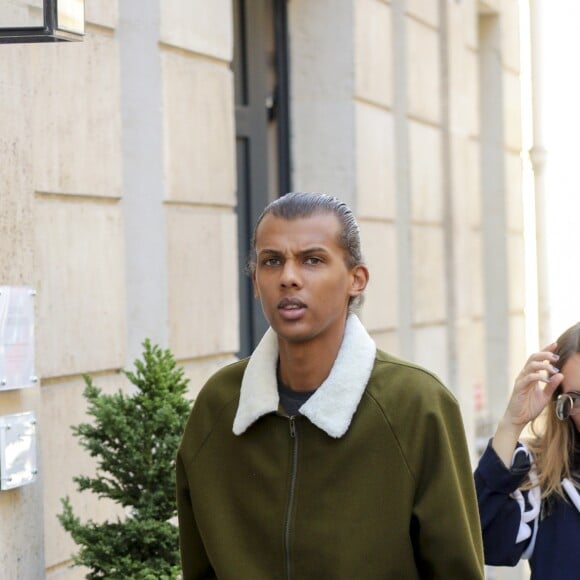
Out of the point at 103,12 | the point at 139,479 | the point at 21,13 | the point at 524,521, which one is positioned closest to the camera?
the point at 524,521

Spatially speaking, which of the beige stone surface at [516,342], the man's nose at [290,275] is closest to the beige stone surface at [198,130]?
the man's nose at [290,275]

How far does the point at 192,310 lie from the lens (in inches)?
262

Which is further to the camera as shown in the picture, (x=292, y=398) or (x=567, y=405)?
Answer: (x=567, y=405)

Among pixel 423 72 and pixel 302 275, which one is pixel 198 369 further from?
pixel 423 72

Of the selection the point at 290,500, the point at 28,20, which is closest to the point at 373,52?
the point at 28,20

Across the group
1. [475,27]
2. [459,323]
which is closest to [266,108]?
[459,323]

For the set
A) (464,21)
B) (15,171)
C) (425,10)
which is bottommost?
(15,171)

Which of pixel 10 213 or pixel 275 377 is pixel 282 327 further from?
pixel 10 213

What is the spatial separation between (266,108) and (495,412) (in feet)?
18.1

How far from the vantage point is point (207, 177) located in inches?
271

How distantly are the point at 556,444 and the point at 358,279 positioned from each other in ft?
4.16

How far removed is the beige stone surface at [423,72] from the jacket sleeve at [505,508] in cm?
643

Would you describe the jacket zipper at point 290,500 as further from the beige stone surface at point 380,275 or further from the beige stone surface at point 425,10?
the beige stone surface at point 425,10

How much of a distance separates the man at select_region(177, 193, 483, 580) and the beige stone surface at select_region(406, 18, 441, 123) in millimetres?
7233
